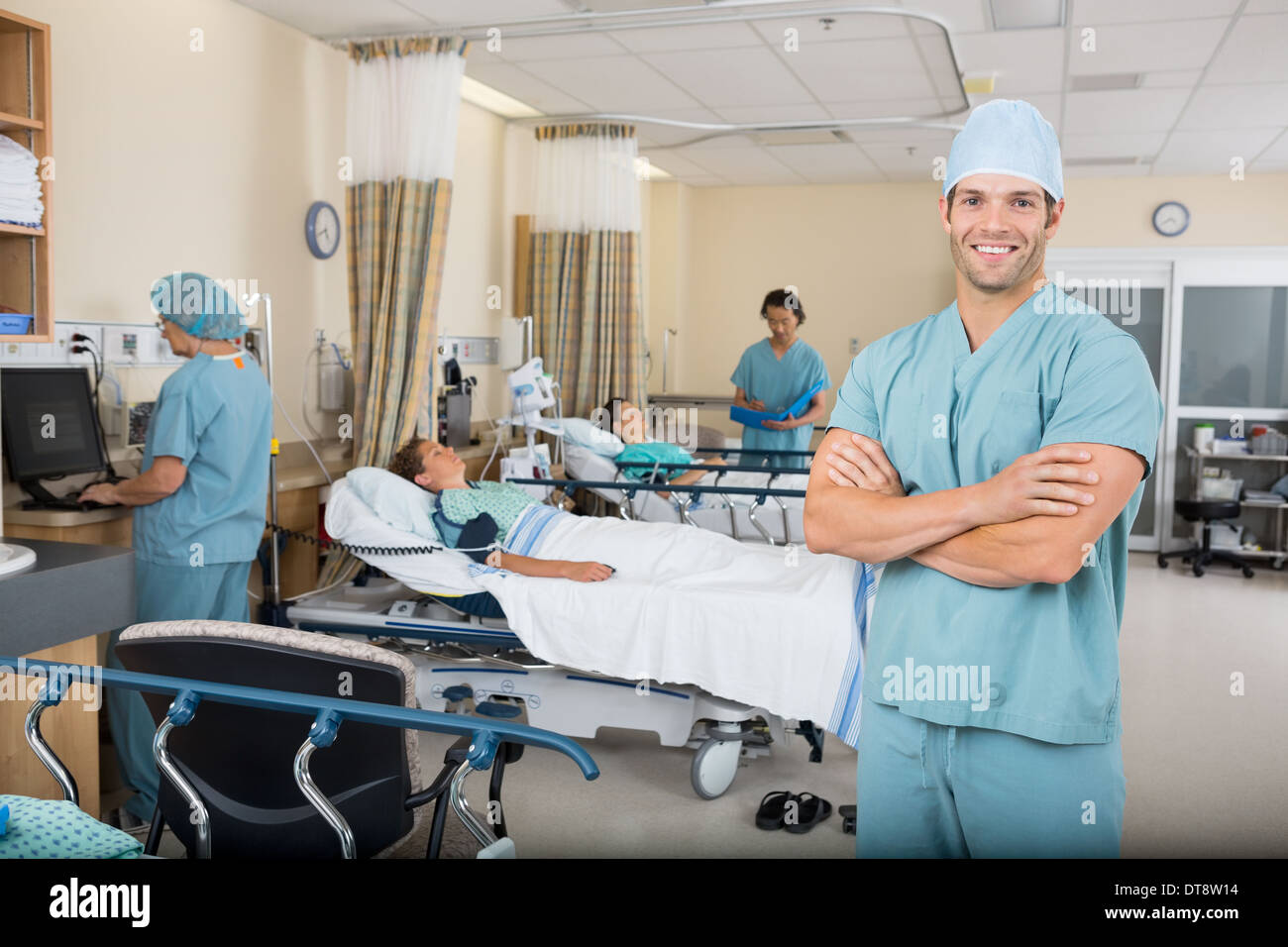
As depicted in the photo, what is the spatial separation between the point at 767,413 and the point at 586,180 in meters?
1.76

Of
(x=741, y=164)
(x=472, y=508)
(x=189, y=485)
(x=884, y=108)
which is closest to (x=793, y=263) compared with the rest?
(x=741, y=164)

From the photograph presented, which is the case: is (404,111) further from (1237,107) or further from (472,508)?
(1237,107)

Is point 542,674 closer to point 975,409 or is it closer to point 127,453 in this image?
point 127,453

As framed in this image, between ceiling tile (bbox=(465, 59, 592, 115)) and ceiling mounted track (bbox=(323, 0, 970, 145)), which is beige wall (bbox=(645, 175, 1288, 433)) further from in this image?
ceiling mounted track (bbox=(323, 0, 970, 145))

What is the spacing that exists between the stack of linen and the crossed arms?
2216mm

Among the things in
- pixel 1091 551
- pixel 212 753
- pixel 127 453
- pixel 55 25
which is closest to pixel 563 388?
pixel 127 453

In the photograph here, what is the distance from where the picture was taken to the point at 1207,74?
500cm

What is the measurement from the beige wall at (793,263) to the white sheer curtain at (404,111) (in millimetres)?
4302

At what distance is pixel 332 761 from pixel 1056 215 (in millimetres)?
1421

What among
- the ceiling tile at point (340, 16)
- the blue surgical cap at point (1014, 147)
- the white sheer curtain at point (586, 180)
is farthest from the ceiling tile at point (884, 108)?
the blue surgical cap at point (1014, 147)

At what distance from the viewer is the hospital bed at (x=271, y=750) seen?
5.17 ft

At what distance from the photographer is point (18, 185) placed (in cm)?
266

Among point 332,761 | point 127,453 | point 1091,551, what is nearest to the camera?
point 1091,551
